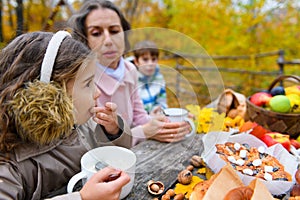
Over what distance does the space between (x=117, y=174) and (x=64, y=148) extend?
199mm

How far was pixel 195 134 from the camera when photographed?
0.97m

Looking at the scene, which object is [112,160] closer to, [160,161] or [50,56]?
[160,161]

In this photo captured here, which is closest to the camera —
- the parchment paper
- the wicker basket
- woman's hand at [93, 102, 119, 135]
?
the parchment paper

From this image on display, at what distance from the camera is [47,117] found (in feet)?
1.95

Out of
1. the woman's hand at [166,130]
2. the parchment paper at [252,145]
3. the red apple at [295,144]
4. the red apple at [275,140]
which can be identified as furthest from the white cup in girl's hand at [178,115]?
the red apple at [295,144]

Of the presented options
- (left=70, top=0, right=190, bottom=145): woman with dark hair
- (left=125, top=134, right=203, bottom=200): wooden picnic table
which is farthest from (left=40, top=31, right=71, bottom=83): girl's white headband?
(left=125, top=134, right=203, bottom=200): wooden picnic table

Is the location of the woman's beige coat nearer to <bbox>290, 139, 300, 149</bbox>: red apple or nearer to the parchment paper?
the parchment paper

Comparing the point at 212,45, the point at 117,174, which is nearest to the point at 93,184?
the point at 117,174

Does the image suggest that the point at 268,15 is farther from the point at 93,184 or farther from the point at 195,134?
the point at 93,184

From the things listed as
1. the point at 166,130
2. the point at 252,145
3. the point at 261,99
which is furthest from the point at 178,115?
the point at 261,99

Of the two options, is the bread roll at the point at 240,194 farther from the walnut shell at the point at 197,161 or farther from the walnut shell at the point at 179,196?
the walnut shell at the point at 197,161

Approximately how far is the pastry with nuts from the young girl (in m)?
0.28

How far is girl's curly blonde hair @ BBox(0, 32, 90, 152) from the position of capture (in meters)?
0.58

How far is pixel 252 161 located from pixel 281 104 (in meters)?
0.38
